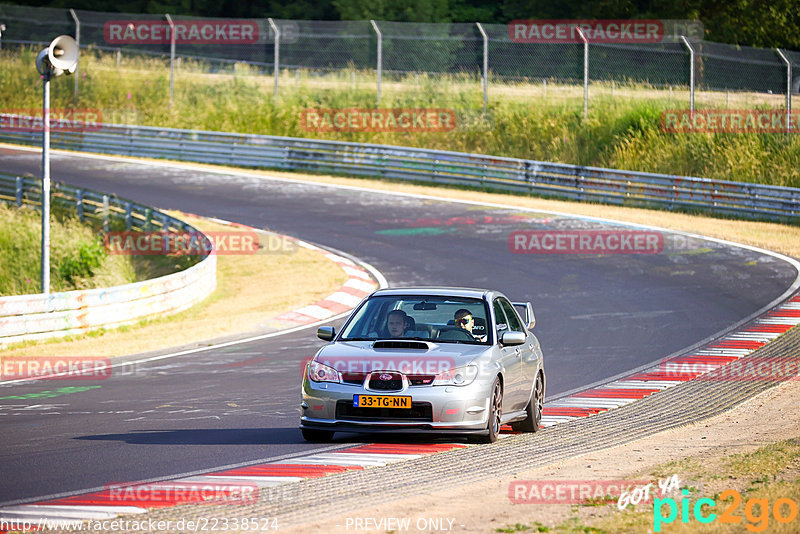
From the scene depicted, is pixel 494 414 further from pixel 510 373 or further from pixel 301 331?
pixel 301 331

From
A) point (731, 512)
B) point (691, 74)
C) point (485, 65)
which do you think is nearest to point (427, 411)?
point (731, 512)

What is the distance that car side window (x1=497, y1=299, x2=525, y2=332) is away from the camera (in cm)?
1139

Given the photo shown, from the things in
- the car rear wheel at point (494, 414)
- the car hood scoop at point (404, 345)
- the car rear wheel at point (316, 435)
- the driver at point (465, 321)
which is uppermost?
the driver at point (465, 321)

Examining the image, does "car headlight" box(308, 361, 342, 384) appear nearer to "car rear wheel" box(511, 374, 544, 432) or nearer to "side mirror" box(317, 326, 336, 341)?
"side mirror" box(317, 326, 336, 341)

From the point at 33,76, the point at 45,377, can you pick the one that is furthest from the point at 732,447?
the point at 33,76

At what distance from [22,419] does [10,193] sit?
23346mm

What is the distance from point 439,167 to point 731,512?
93.9ft

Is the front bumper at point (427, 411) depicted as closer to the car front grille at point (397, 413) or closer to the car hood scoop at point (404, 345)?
the car front grille at point (397, 413)

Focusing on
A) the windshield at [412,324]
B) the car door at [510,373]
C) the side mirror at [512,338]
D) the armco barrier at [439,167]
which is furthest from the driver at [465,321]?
the armco barrier at [439,167]

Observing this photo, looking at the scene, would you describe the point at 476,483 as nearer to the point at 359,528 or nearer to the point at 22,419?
the point at 359,528

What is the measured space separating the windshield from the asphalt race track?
1035mm

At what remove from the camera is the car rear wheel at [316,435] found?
10086mm

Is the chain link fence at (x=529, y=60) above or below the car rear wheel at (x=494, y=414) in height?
above

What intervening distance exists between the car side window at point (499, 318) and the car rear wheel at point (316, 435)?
1858mm
